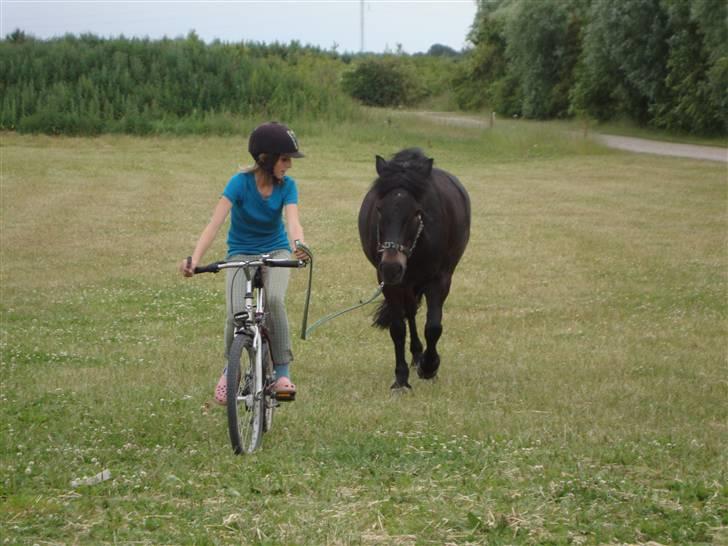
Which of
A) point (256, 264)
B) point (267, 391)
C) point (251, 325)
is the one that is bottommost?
point (267, 391)

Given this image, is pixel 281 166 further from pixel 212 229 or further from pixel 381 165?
pixel 381 165

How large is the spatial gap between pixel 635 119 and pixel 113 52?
25352 mm

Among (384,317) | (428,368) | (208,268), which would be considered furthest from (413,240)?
(208,268)

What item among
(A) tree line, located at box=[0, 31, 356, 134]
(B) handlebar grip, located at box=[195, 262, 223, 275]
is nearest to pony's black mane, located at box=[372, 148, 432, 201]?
(B) handlebar grip, located at box=[195, 262, 223, 275]

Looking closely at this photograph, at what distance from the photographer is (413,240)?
8.88 m

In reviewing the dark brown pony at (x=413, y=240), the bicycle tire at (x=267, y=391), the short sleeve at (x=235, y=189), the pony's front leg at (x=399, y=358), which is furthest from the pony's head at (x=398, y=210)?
the short sleeve at (x=235, y=189)

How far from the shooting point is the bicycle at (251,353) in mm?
6633

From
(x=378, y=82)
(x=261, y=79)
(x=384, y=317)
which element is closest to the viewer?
(x=384, y=317)

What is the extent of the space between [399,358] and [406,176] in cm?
166

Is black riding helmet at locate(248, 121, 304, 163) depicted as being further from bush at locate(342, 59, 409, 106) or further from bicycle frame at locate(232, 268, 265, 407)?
bush at locate(342, 59, 409, 106)

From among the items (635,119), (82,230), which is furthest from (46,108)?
(635,119)

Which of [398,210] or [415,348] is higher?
[398,210]

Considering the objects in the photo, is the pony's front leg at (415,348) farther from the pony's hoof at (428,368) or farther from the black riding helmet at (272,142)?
the black riding helmet at (272,142)

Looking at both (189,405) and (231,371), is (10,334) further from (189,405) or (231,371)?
(231,371)
